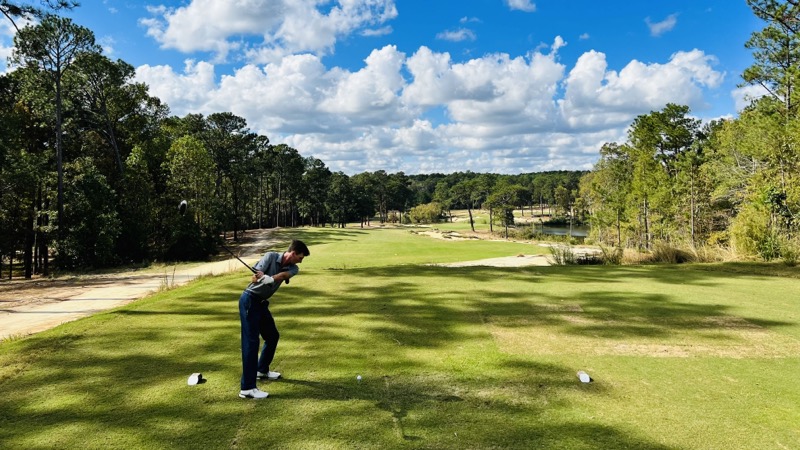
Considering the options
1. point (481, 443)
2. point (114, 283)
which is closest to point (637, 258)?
point (481, 443)

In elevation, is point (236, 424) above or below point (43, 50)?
below

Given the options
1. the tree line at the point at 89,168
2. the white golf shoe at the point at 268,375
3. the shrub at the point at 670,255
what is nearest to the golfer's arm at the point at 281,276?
the white golf shoe at the point at 268,375

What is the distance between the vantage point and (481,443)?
4215 millimetres

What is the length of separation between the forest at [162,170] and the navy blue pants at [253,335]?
1361 centimetres

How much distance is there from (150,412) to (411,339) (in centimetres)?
399

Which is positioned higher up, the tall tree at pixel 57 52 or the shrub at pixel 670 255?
the tall tree at pixel 57 52

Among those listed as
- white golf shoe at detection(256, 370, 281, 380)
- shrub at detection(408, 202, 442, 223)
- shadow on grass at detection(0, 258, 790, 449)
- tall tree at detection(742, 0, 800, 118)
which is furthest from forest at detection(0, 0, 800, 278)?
shrub at detection(408, 202, 442, 223)

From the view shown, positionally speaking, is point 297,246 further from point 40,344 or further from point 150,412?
point 40,344

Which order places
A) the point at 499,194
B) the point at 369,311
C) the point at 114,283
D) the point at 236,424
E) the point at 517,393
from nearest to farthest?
the point at 236,424
the point at 517,393
the point at 369,311
the point at 114,283
the point at 499,194

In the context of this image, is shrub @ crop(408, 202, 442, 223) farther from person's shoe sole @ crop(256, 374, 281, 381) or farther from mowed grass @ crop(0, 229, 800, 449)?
person's shoe sole @ crop(256, 374, 281, 381)

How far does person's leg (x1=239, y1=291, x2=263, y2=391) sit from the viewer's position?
5.29 m

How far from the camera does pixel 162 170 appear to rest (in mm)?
39000

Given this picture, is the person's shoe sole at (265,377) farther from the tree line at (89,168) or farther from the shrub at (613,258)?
the tree line at (89,168)

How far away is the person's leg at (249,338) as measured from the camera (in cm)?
529
